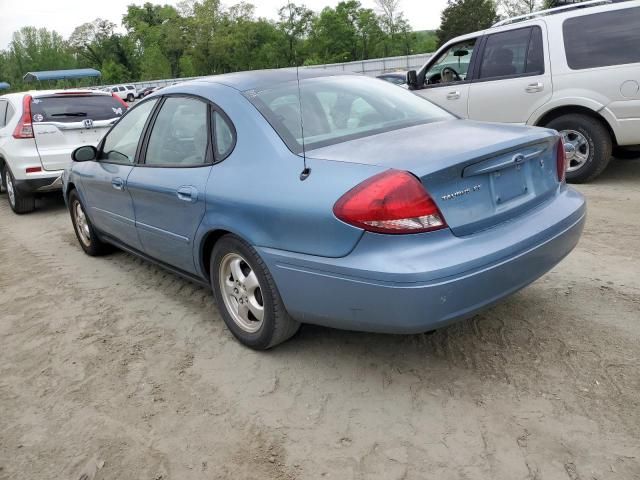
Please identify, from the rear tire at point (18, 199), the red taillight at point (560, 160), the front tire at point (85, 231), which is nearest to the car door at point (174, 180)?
the front tire at point (85, 231)

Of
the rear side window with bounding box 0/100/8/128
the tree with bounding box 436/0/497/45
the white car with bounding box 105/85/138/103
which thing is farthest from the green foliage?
the rear side window with bounding box 0/100/8/128

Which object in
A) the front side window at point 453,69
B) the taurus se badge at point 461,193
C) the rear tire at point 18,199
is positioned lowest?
the rear tire at point 18,199

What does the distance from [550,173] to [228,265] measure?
1.91m

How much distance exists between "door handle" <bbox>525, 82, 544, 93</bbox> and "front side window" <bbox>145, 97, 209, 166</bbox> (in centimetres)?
456

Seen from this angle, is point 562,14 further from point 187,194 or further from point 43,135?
point 43,135

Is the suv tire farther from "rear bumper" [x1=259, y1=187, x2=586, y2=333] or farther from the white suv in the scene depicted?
"rear bumper" [x1=259, y1=187, x2=586, y2=333]

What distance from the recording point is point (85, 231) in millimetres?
5402

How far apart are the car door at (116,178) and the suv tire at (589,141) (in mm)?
4714

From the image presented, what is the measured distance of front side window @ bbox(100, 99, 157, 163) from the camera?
4.15 metres

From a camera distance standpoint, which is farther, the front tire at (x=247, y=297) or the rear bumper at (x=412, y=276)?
the front tire at (x=247, y=297)

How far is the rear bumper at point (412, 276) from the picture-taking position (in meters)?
2.38

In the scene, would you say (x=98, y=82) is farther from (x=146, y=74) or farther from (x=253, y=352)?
(x=253, y=352)

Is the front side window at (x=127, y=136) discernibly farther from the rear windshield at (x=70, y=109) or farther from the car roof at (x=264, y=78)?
the rear windshield at (x=70, y=109)

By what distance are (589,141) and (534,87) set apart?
35.3 inches
